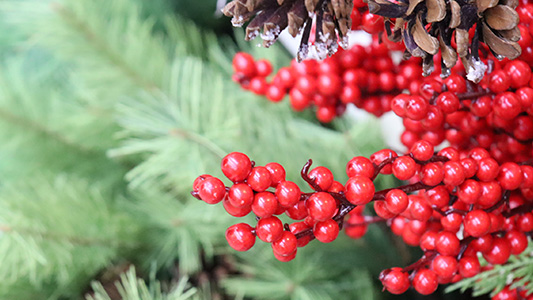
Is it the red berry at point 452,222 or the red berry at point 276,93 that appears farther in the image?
the red berry at point 276,93

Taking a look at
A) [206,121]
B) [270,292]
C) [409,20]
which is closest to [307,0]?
[409,20]

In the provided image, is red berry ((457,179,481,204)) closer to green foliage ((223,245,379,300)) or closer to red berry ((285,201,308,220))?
red berry ((285,201,308,220))

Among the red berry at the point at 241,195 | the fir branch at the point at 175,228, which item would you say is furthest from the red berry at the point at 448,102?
the fir branch at the point at 175,228

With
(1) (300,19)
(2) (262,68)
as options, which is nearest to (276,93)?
(2) (262,68)

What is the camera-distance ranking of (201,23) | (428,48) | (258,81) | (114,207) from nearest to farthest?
(428,48)
(258,81)
(114,207)
(201,23)

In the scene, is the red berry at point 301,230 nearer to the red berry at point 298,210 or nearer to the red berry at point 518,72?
the red berry at point 298,210

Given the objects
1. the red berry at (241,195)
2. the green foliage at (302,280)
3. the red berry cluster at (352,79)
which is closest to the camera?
the red berry at (241,195)

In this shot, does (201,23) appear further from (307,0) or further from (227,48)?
(307,0)
